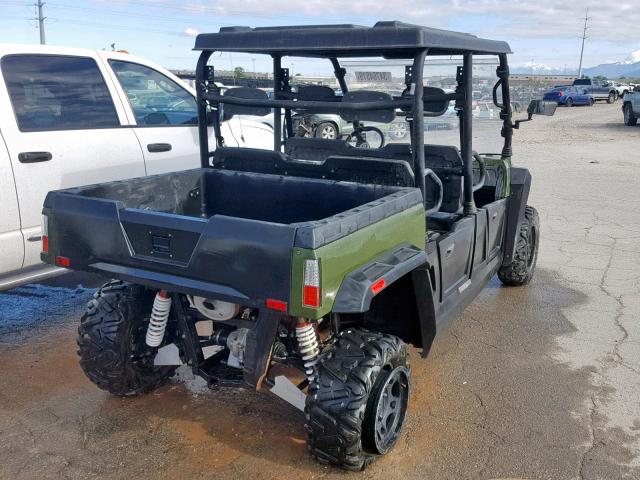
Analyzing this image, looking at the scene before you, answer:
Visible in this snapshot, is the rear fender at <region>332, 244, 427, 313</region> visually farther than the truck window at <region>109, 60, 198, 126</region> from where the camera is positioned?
No

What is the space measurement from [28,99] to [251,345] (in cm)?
280

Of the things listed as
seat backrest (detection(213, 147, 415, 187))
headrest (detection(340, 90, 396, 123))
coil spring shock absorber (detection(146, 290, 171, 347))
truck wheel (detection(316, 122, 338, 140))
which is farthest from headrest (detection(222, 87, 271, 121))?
truck wheel (detection(316, 122, 338, 140))

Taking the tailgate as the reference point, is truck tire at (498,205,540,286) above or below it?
below

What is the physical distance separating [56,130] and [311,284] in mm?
2993

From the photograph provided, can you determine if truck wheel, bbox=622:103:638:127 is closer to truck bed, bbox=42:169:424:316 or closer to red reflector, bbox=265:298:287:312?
truck bed, bbox=42:169:424:316

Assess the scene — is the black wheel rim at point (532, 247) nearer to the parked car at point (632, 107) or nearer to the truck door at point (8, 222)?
the truck door at point (8, 222)

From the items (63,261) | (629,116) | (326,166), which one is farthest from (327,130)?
(629,116)

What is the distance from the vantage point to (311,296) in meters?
2.68

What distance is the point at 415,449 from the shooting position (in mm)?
3455

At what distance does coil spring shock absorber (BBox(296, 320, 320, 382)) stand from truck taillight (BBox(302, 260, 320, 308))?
0.40 meters

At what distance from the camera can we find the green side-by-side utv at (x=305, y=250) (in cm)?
284

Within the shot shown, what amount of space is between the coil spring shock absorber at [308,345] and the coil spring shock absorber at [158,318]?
28.5 inches

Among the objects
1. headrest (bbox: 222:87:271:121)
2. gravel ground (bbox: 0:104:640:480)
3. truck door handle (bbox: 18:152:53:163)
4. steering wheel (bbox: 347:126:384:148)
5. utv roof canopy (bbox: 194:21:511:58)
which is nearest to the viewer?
gravel ground (bbox: 0:104:640:480)

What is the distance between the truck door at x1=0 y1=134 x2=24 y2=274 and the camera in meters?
4.39
